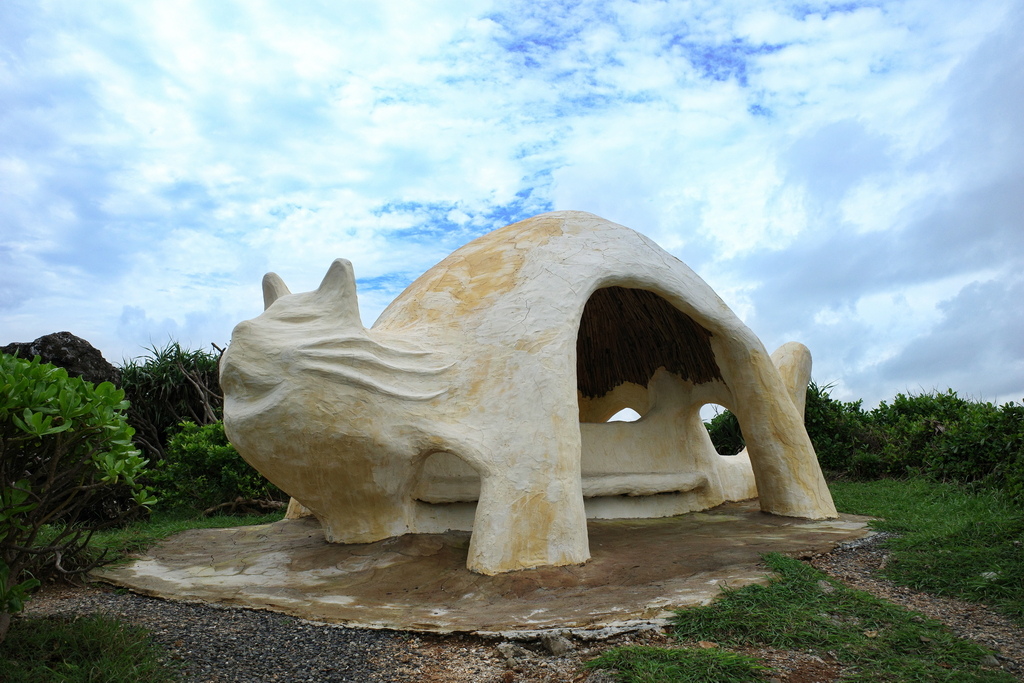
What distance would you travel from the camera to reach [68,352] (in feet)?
29.1

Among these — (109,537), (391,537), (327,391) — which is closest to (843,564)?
(391,537)

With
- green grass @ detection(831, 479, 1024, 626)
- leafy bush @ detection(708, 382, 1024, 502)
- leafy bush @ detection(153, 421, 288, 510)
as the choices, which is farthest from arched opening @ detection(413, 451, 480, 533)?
leafy bush @ detection(708, 382, 1024, 502)

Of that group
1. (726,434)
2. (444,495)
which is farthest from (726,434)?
(444,495)

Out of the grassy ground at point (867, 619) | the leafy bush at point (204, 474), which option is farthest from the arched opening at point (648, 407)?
the leafy bush at point (204, 474)

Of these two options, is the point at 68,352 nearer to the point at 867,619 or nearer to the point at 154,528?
the point at 154,528

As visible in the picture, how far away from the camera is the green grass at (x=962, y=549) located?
16.1 feet

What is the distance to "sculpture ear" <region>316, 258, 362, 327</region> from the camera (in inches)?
223

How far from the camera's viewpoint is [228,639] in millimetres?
4129

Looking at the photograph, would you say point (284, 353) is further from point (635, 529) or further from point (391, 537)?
point (635, 529)

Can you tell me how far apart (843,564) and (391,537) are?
3626mm

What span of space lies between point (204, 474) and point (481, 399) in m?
5.71

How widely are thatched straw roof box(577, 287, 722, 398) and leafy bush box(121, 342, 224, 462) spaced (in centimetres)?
611

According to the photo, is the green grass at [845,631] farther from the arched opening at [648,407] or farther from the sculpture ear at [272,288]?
the sculpture ear at [272,288]

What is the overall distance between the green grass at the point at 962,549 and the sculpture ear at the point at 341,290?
4.47m
